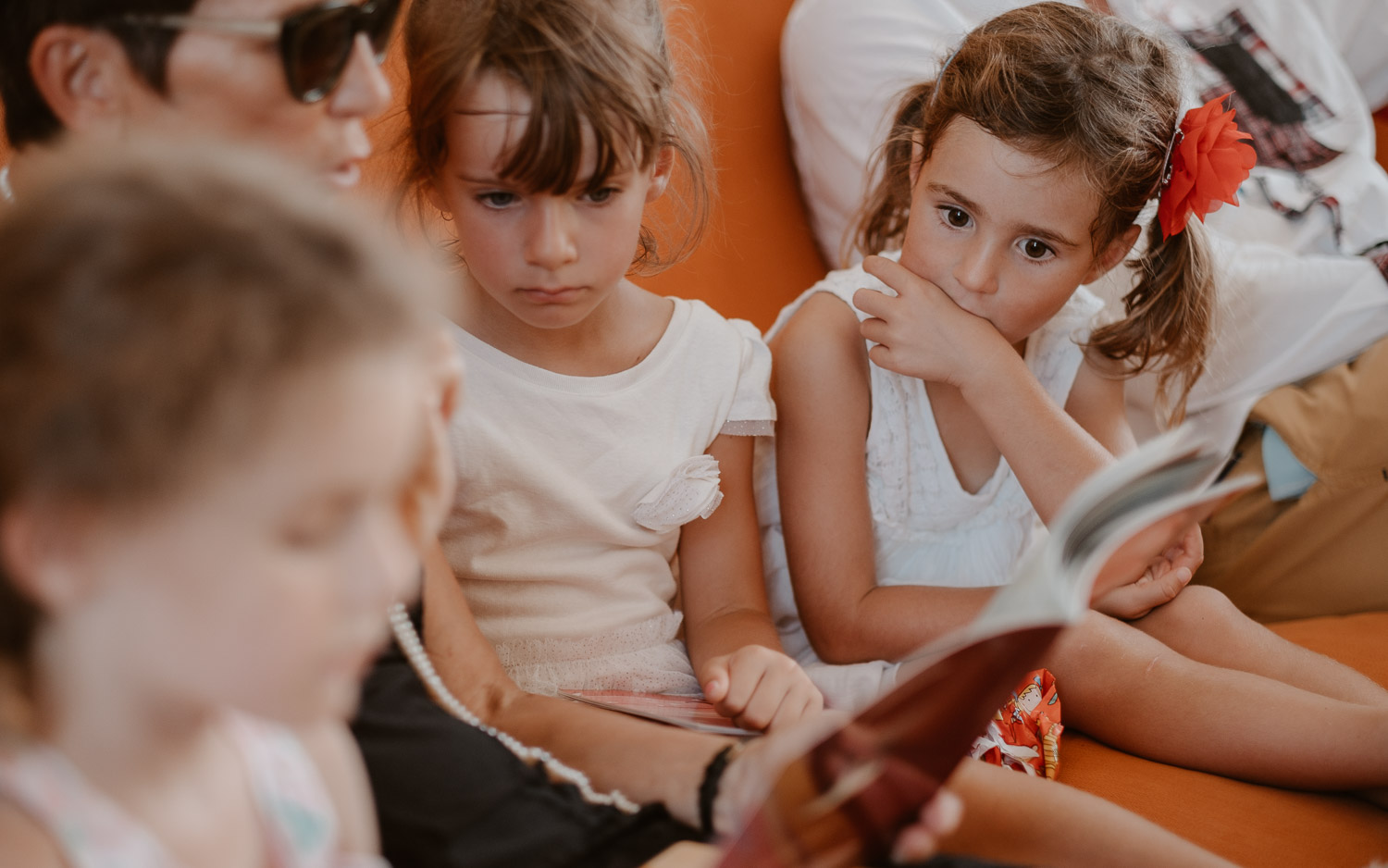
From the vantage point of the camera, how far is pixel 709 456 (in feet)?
3.91

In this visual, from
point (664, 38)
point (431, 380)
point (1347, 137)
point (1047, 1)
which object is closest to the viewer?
point (431, 380)

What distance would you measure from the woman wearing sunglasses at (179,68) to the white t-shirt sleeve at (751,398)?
578 mm

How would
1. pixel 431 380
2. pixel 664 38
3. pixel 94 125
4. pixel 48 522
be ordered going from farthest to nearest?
pixel 664 38, pixel 94 125, pixel 431 380, pixel 48 522

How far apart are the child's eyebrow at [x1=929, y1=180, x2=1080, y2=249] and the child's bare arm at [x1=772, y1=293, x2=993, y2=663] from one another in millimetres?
211

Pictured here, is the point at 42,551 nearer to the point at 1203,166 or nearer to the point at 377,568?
the point at 377,568

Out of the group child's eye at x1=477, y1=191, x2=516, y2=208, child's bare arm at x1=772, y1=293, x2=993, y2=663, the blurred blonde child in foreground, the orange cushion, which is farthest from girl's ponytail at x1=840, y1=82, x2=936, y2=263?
the blurred blonde child in foreground

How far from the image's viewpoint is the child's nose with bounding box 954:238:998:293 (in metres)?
1.19

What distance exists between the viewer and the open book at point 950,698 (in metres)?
0.54

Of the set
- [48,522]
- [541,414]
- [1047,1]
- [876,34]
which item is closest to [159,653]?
[48,522]

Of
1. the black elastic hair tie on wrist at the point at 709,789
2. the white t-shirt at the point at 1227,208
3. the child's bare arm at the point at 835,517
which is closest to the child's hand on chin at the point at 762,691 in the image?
the black elastic hair tie on wrist at the point at 709,789

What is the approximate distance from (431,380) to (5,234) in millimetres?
190

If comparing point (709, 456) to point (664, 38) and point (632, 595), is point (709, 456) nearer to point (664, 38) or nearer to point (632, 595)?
point (632, 595)

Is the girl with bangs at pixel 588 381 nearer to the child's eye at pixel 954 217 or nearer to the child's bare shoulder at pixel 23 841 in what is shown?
the child's eye at pixel 954 217

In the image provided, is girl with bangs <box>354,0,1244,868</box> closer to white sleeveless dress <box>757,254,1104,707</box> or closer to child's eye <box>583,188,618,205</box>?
child's eye <box>583,188,618,205</box>
